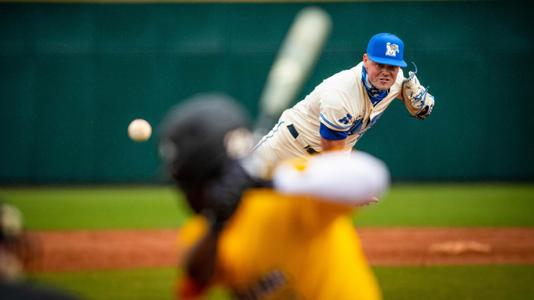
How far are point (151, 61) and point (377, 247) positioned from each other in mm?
8447

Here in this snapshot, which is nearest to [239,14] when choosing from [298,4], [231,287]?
[298,4]

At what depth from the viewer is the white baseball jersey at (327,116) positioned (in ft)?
25.5

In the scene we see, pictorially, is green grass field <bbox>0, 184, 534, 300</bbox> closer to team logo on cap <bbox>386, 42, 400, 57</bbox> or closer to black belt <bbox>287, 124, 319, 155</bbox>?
black belt <bbox>287, 124, 319, 155</bbox>

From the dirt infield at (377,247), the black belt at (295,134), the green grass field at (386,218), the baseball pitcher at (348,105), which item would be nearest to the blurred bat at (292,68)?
the baseball pitcher at (348,105)

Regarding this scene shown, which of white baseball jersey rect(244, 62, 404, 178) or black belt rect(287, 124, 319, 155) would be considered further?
black belt rect(287, 124, 319, 155)

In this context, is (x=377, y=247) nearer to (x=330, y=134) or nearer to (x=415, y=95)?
(x=415, y=95)

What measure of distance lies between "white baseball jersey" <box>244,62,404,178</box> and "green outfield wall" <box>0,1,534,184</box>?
8.80m

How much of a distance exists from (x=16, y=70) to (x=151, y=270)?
9645 mm

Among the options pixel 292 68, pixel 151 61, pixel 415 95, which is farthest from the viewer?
pixel 151 61

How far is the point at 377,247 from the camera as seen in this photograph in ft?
34.3

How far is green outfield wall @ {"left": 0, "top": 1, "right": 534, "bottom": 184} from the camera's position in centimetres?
1745

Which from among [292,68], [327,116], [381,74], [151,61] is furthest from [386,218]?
[292,68]

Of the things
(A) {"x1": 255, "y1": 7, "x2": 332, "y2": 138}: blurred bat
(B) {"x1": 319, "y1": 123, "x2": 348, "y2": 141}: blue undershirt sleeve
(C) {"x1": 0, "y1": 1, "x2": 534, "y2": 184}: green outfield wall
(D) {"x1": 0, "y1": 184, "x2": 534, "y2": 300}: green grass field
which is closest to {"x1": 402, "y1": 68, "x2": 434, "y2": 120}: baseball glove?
(B) {"x1": 319, "y1": 123, "x2": 348, "y2": 141}: blue undershirt sleeve

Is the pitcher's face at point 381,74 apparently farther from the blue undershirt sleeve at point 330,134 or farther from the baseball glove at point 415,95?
the blue undershirt sleeve at point 330,134
